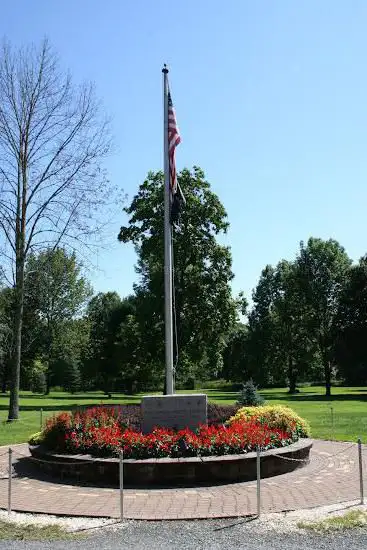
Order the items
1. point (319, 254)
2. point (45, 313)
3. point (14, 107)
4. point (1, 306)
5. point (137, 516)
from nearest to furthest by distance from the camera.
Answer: point (137, 516), point (14, 107), point (1, 306), point (319, 254), point (45, 313)

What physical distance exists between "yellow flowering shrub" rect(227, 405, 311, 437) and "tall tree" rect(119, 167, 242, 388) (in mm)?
20543

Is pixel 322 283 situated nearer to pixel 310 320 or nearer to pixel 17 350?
pixel 310 320

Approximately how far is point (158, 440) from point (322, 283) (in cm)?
4742

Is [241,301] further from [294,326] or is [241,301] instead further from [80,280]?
[80,280]

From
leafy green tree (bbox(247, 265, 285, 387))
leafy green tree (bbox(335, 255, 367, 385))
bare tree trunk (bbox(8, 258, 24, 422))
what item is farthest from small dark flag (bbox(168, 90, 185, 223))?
leafy green tree (bbox(247, 265, 285, 387))

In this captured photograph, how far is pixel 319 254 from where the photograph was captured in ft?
188

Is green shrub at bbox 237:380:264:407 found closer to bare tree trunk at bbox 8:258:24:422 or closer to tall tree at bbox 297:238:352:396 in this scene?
bare tree trunk at bbox 8:258:24:422

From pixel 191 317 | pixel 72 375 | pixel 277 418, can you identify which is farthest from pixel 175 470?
pixel 72 375

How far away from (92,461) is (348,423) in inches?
547

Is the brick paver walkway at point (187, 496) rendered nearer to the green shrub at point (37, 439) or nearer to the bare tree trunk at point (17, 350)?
the green shrub at point (37, 439)

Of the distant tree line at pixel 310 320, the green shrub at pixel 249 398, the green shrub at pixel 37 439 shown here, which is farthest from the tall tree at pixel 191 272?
the green shrub at pixel 37 439

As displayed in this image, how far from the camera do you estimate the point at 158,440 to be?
1113 centimetres

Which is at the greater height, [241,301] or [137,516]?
[241,301]

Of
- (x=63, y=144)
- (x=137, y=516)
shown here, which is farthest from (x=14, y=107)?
(x=137, y=516)
